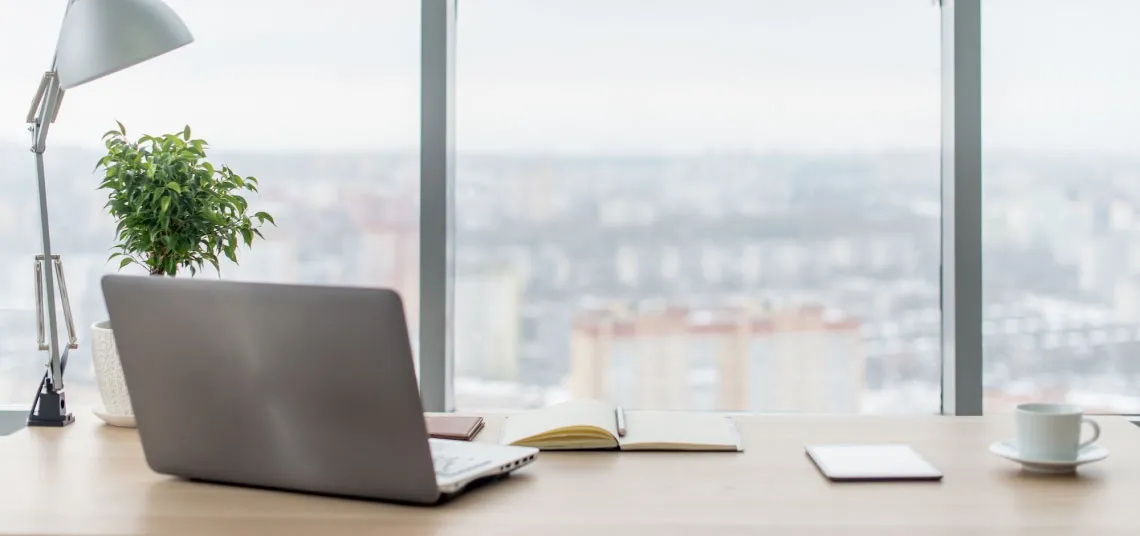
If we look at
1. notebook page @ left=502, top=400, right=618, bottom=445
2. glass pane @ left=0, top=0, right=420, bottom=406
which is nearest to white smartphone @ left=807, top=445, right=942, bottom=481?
notebook page @ left=502, top=400, right=618, bottom=445

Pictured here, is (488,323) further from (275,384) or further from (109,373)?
→ (275,384)

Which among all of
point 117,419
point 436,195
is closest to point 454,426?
point 117,419

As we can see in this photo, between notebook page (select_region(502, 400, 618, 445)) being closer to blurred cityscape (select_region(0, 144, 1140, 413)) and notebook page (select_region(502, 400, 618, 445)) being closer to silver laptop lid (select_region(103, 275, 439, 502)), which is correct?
silver laptop lid (select_region(103, 275, 439, 502))

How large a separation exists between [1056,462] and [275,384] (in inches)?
39.8

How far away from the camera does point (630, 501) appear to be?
1255 mm

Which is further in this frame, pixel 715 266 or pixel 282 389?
pixel 715 266

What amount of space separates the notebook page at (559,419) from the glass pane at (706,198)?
31.6 inches

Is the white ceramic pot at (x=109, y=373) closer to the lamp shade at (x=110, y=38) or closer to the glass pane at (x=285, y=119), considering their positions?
the lamp shade at (x=110, y=38)

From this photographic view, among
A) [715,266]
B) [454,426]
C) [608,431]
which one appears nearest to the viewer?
[608,431]

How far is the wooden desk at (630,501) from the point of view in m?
1.15

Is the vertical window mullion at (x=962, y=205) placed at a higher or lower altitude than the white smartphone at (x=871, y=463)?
higher

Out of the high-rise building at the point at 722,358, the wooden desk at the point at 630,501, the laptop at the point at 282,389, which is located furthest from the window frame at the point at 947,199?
the laptop at the point at 282,389

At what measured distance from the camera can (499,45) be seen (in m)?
2.50

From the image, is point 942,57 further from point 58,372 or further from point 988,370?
point 58,372
